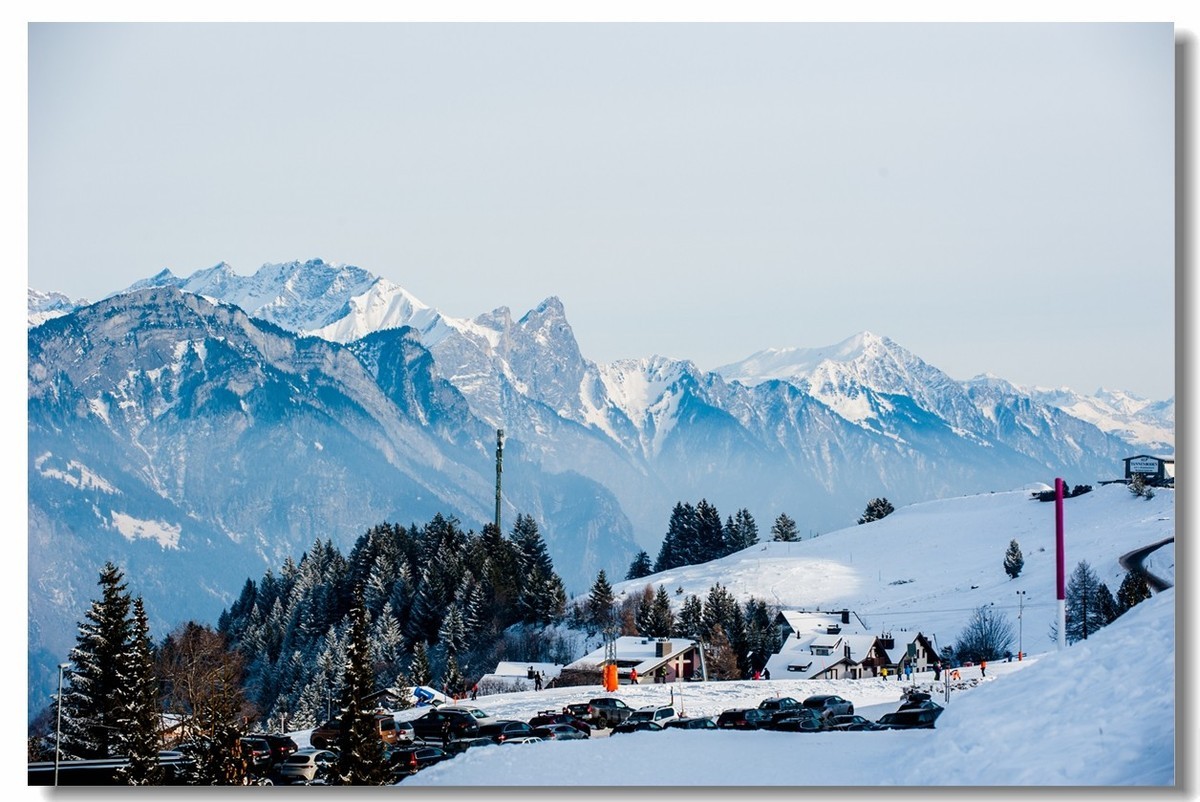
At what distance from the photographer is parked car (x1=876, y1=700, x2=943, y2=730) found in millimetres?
24594

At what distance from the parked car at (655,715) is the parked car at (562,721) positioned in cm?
87

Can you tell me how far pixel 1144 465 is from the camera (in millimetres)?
96312

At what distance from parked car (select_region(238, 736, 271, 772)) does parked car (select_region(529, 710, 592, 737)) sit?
18.1ft

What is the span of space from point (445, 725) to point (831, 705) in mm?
8340

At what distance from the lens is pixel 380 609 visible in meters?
84.4

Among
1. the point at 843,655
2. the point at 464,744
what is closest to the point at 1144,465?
the point at 843,655

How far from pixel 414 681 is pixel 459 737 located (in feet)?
107

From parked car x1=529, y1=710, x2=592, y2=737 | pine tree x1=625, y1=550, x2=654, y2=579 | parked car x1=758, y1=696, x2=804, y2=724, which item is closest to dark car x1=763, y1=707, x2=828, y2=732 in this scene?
parked car x1=758, y1=696, x2=804, y2=724

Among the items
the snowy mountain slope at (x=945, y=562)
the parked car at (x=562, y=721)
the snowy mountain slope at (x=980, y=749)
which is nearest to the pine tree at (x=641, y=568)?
the snowy mountain slope at (x=945, y=562)

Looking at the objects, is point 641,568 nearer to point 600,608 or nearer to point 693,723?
point 600,608

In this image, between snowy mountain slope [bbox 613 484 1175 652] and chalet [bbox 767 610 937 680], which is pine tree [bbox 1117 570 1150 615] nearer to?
snowy mountain slope [bbox 613 484 1175 652]

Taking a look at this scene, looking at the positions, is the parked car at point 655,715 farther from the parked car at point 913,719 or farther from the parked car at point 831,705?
the parked car at point 913,719
